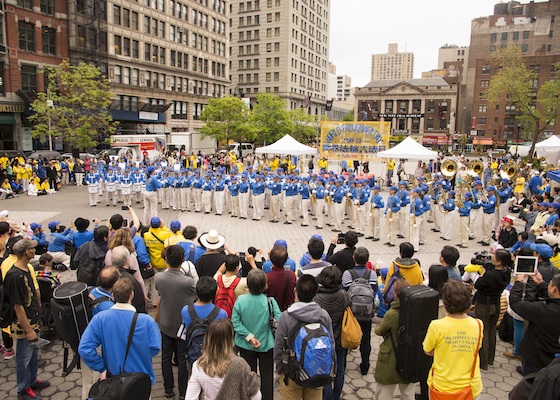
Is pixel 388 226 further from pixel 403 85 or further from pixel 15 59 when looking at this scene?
pixel 403 85

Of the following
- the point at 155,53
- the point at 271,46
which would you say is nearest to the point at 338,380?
→ the point at 155,53

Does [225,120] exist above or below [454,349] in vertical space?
above

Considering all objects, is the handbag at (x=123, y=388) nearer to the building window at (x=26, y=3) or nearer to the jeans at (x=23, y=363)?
the jeans at (x=23, y=363)

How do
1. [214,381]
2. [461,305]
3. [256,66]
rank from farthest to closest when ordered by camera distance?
[256,66] → [461,305] → [214,381]

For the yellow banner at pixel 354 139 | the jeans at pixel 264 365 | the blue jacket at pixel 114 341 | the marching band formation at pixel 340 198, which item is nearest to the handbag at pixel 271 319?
the jeans at pixel 264 365

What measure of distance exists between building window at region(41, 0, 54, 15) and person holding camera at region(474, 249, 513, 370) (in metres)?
44.1

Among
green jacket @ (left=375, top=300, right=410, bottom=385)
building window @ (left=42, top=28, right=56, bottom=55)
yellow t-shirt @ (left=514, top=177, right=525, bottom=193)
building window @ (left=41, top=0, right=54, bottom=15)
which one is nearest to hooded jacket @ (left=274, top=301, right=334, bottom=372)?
green jacket @ (left=375, top=300, right=410, bottom=385)

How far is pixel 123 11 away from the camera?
146 ft

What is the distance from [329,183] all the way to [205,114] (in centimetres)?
3312

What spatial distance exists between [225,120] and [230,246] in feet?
115

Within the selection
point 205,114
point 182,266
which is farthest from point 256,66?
point 182,266

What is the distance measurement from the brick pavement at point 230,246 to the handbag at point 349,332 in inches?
49.3

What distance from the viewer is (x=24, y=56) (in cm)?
3375

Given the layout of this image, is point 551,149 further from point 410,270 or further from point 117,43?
point 117,43
